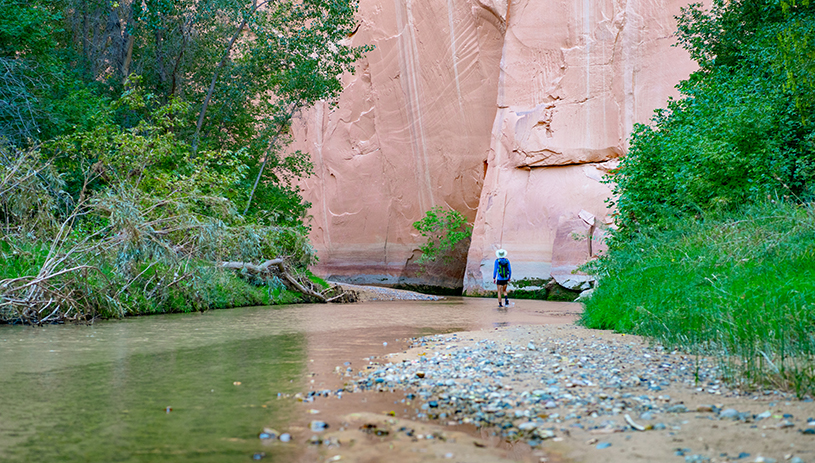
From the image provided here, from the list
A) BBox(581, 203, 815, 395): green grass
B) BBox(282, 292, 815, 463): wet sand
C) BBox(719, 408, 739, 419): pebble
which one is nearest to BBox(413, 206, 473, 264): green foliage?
BBox(581, 203, 815, 395): green grass

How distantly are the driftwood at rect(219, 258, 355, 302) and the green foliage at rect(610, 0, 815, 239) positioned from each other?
864 centimetres

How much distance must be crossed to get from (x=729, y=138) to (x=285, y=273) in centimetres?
1192

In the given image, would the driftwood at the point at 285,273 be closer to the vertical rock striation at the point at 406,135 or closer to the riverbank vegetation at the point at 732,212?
the riverbank vegetation at the point at 732,212

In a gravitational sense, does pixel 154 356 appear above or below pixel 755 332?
below

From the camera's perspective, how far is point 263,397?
4852mm

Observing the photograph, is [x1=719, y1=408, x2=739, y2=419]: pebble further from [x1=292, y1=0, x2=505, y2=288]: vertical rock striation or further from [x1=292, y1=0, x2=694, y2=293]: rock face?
[x1=292, y1=0, x2=505, y2=288]: vertical rock striation

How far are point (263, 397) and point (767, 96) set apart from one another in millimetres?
11229

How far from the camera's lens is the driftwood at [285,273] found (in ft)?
54.9

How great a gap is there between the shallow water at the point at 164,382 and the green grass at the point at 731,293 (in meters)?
2.84

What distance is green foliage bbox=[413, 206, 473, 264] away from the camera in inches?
1264

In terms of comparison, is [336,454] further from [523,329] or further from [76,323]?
[76,323]

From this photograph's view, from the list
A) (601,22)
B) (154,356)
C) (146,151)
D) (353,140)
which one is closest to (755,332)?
(154,356)

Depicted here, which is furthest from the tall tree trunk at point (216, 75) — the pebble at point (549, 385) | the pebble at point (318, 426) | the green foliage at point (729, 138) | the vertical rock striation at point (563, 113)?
the pebble at point (318, 426)

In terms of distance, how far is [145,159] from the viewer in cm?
1652
